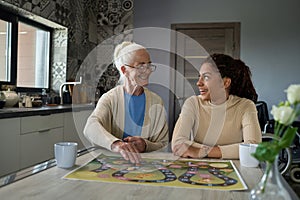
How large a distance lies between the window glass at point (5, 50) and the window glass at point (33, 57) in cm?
27

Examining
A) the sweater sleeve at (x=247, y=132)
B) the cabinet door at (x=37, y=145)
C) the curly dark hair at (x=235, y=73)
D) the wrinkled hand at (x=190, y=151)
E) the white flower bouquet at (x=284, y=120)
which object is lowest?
the cabinet door at (x=37, y=145)

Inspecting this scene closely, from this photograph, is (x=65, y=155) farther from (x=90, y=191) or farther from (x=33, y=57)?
(x=33, y=57)

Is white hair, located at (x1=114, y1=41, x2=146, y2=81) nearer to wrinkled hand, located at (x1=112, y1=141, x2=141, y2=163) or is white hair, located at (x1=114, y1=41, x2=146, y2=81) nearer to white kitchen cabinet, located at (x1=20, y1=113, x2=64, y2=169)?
wrinkled hand, located at (x1=112, y1=141, x2=141, y2=163)

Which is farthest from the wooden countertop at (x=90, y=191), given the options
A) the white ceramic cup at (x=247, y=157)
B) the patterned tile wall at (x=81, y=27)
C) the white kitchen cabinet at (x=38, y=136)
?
the patterned tile wall at (x=81, y=27)

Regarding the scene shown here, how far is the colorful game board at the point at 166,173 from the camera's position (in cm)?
94

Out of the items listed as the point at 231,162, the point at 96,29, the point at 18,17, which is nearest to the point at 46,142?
the point at 18,17

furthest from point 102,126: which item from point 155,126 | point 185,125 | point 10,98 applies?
point 10,98

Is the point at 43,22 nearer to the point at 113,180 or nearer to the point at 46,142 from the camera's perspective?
the point at 46,142

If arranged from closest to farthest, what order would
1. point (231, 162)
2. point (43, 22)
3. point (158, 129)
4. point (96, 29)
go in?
1. point (231, 162)
2. point (158, 129)
3. point (43, 22)
4. point (96, 29)

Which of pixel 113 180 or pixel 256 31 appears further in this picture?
pixel 256 31

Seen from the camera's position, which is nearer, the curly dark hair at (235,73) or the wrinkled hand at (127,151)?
the wrinkled hand at (127,151)

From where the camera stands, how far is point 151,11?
197 inches

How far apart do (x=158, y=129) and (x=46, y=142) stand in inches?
62.5

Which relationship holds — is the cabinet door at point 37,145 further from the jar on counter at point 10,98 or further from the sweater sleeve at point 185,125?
the sweater sleeve at point 185,125
